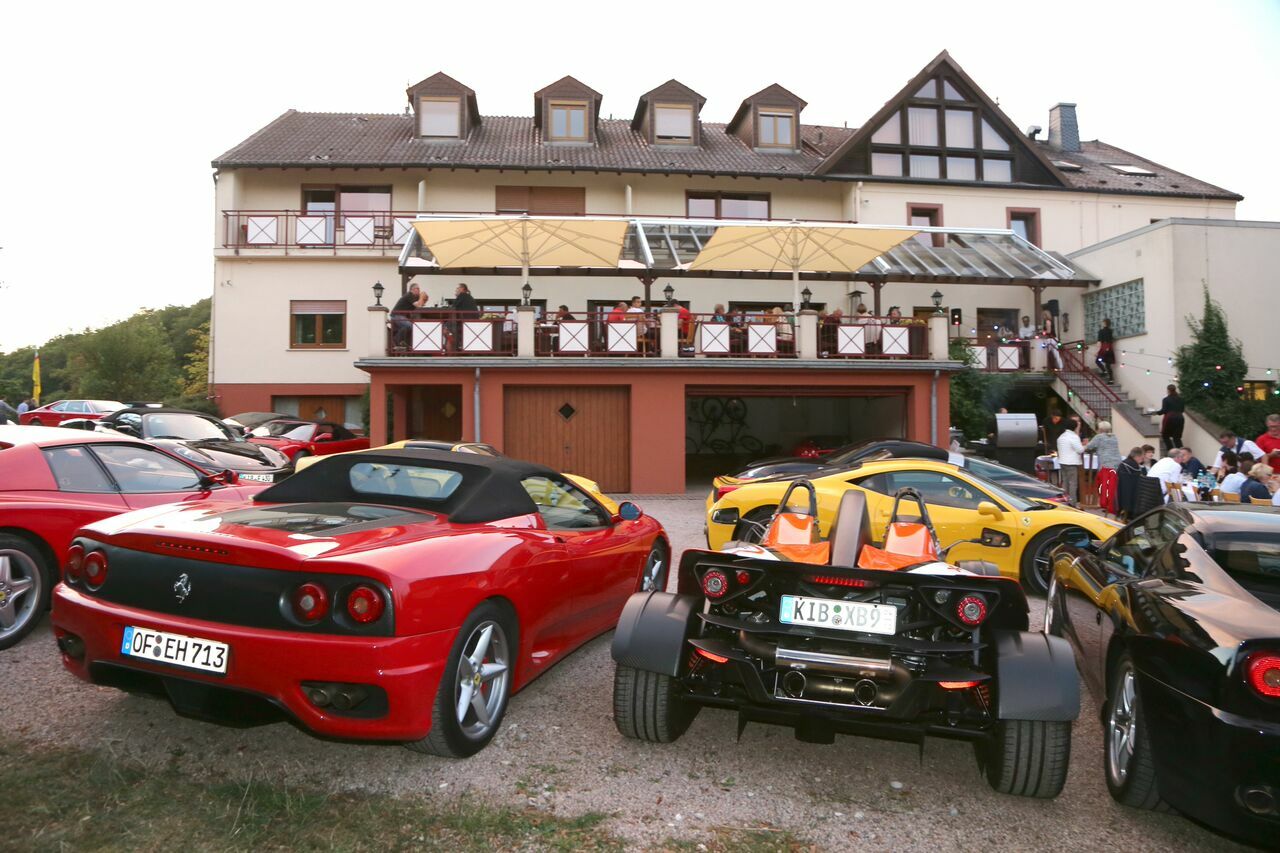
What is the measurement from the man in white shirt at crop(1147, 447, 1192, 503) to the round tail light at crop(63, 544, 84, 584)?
12627 millimetres

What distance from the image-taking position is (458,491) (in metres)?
4.01

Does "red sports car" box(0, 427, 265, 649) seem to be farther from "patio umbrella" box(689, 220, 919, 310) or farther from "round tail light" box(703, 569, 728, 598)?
"patio umbrella" box(689, 220, 919, 310)

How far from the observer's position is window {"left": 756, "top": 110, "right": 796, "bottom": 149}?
26.6 metres

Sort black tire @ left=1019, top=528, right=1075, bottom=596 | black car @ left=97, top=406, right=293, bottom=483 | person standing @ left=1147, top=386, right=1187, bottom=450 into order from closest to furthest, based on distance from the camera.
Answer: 1. black tire @ left=1019, top=528, right=1075, bottom=596
2. black car @ left=97, top=406, right=293, bottom=483
3. person standing @ left=1147, top=386, right=1187, bottom=450

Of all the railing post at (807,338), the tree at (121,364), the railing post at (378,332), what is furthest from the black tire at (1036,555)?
the tree at (121,364)

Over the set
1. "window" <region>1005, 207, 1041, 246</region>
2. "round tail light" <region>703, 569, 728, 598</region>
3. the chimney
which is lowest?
"round tail light" <region>703, 569, 728, 598</region>

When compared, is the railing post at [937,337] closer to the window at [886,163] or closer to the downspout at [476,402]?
the window at [886,163]

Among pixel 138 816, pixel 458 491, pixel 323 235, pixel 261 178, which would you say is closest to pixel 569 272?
pixel 323 235

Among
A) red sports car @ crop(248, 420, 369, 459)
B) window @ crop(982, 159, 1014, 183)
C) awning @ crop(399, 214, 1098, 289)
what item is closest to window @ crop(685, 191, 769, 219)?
awning @ crop(399, 214, 1098, 289)

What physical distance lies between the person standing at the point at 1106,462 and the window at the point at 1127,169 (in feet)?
62.5

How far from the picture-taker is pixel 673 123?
26.5 meters

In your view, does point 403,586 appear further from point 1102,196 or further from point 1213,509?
point 1102,196

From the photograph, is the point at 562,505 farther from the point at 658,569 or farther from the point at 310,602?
the point at 310,602

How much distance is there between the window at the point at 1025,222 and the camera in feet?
83.1
